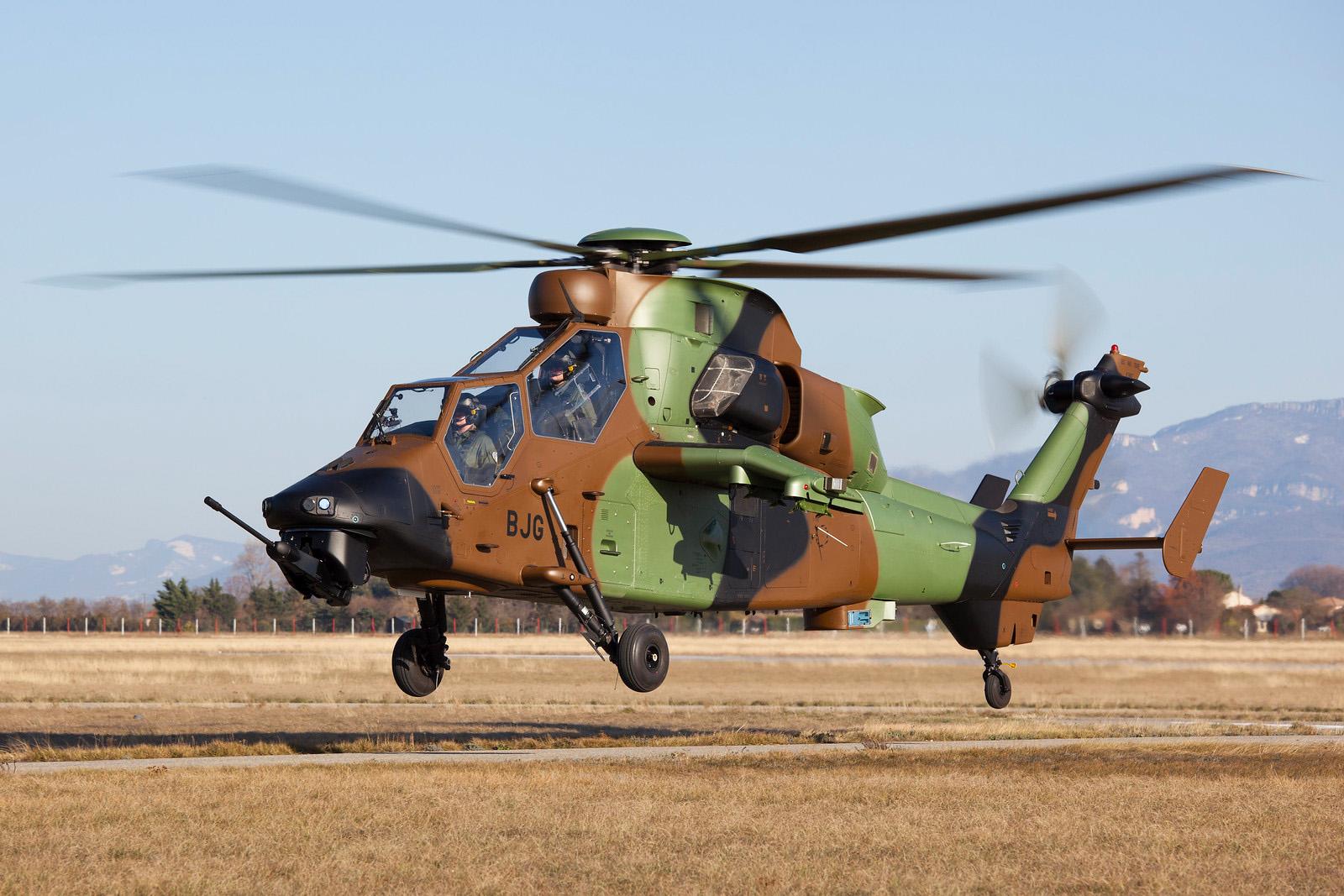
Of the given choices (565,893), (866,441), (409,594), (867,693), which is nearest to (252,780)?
(409,594)

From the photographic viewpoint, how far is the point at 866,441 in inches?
882

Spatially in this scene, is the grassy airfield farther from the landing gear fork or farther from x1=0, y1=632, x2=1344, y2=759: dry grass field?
the landing gear fork

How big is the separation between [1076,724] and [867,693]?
13.9 m

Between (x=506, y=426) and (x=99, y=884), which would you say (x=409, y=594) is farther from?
(x=99, y=884)

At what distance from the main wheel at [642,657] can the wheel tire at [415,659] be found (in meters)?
3.24

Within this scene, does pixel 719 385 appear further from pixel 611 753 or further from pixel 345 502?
pixel 611 753

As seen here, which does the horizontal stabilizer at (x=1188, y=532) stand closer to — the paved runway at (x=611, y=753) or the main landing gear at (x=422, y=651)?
the paved runway at (x=611, y=753)

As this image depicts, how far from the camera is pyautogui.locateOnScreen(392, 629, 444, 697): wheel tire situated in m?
20.6

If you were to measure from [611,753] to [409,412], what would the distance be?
733 cm

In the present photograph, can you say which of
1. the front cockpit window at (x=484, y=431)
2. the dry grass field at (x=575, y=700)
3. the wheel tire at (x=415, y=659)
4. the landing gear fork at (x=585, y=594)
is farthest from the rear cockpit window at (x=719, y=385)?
the dry grass field at (x=575, y=700)

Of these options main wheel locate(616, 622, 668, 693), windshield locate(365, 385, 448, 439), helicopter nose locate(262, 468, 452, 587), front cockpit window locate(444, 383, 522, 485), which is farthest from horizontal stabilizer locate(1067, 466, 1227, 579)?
helicopter nose locate(262, 468, 452, 587)

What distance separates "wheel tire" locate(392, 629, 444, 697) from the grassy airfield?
1.17 meters

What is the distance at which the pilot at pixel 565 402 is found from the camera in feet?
61.1

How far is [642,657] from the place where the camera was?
727 inches
